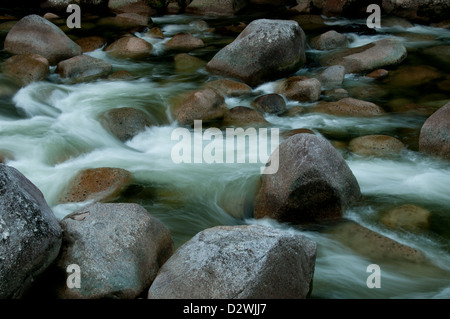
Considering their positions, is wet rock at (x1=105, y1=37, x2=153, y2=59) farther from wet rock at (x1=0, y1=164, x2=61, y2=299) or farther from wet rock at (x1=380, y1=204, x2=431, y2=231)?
wet rock at (x1=0, y1=164, x2=61, y2=299)

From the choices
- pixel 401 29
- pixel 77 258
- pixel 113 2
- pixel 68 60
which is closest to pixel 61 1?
pixel 113 2

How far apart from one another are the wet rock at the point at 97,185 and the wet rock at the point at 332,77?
4718mm

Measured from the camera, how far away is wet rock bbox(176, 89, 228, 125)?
7.91 metres

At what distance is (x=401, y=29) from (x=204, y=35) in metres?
4.82

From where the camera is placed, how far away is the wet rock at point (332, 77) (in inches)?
371

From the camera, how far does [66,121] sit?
25.0 ft

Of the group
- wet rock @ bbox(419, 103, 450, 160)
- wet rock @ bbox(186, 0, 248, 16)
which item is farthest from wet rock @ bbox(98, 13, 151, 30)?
wet rock @ bbox(419, 103, 450, 160)

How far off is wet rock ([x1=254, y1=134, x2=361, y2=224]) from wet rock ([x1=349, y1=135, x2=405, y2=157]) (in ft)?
5.54

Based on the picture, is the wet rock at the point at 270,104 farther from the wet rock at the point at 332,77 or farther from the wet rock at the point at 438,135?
the wet rock at the point at 438,135

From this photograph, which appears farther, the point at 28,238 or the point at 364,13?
the point at 364,13

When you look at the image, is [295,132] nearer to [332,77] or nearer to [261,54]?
[261,54]

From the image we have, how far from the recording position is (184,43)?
11500 millimetres

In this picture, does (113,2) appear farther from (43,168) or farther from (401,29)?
(43,168)

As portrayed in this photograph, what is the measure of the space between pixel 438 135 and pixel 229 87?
355cm
